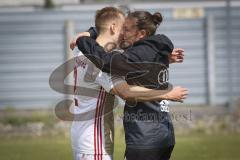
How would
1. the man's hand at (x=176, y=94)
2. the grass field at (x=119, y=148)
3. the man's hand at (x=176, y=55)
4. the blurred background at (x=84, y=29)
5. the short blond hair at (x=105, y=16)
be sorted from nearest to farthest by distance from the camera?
1. the man's hand at (x=176, y=94)
2. the short blond hair at (x=105, y=16)
3. the man's hand at (x=176, y=55)
4. the grass field at (x=119, y=148)
5. the blurred background at (x=84, y=29)

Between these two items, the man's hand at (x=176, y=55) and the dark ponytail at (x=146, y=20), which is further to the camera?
the man's hand at (x=176, y=55)

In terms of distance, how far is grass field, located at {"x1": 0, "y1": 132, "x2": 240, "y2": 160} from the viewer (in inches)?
431

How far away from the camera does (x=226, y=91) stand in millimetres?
16422

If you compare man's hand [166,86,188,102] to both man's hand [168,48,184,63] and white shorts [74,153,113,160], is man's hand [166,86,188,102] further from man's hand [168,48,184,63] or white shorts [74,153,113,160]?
white shorts [74,153,113,160]

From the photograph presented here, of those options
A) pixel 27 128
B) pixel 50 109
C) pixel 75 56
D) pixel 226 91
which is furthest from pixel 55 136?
pixel 75 56

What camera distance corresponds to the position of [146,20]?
5133 millimetres

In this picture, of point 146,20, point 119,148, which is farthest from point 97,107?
point 119,148

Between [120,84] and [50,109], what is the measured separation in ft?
Answer: 36.2

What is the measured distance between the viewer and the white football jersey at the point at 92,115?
5.31m

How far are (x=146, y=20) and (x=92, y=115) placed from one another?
85cm

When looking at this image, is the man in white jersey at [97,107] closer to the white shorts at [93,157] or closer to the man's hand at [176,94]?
the white shorts at [93,157]

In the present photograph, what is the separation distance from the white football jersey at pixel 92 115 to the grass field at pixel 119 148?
15.4 ft

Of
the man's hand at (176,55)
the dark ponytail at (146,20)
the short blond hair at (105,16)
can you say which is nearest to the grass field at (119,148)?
the man's hand at (176,55)

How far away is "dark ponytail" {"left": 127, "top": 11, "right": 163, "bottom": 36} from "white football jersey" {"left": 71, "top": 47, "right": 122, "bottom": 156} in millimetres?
479
